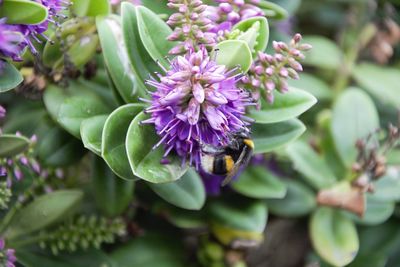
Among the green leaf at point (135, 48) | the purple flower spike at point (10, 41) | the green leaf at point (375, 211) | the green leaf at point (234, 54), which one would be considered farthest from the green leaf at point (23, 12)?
the green leaf at point (375, 211)

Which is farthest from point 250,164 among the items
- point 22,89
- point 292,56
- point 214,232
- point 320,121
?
point 22,89

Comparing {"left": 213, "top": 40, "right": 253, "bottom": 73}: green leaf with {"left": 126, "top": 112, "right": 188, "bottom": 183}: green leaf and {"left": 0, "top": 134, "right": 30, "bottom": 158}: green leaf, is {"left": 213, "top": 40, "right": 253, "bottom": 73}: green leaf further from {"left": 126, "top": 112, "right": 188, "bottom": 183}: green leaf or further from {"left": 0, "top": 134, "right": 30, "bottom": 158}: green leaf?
{"left": 0, "top": 134, "right": 30, "bottom": 158}: green leaf

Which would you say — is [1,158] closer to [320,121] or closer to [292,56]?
[292,56]

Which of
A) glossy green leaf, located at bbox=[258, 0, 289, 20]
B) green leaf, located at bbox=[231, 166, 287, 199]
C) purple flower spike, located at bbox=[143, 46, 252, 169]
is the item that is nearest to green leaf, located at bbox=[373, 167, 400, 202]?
green leaf, located at bbox=[231, 166, 287, 199]

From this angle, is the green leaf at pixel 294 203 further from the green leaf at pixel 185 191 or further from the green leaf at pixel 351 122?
the green leaf at pixel 185 191

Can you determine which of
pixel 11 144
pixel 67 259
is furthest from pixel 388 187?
pixel 11 144

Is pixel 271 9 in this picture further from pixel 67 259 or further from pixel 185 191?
pixel 67 259
